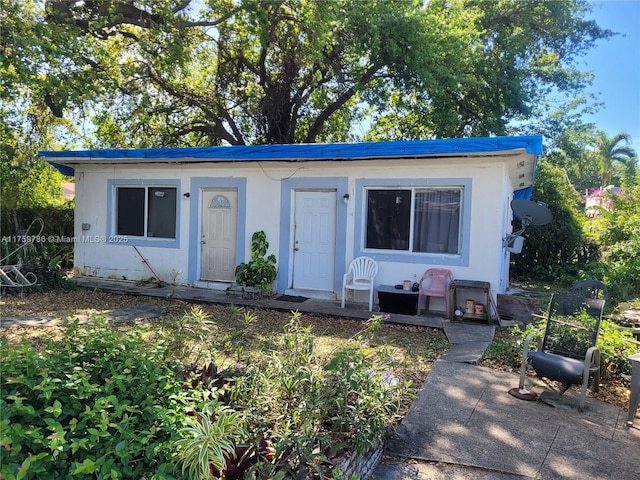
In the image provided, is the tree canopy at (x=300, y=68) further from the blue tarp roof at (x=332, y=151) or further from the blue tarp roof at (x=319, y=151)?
the blue tarp roof at (x=332, y=151)

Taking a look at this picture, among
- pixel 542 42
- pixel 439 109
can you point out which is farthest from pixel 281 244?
pixel 542 42

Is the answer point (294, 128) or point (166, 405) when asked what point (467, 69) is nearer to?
point (294, 128)

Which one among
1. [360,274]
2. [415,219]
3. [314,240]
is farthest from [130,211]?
[415,219]

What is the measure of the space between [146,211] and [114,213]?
0.90 metres

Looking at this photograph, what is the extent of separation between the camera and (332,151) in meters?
7.64

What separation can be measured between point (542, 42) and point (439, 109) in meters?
5.01

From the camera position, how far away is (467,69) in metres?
13.7

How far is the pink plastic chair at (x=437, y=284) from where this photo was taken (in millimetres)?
7297

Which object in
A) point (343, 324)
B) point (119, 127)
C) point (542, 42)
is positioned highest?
point (542, 42)

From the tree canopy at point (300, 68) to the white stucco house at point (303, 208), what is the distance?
2.57 metres

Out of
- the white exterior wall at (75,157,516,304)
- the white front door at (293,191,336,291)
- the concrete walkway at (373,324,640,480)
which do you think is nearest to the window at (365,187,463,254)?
the white exterior wall at (75,157,516,304)

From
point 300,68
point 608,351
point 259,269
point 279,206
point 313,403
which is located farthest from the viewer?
point 300,68

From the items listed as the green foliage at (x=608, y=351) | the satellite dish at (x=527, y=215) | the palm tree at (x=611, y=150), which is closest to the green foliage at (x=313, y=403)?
the green foliage at (x=608, y=351)

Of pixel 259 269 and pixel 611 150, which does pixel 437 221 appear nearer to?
pixel 259 269
